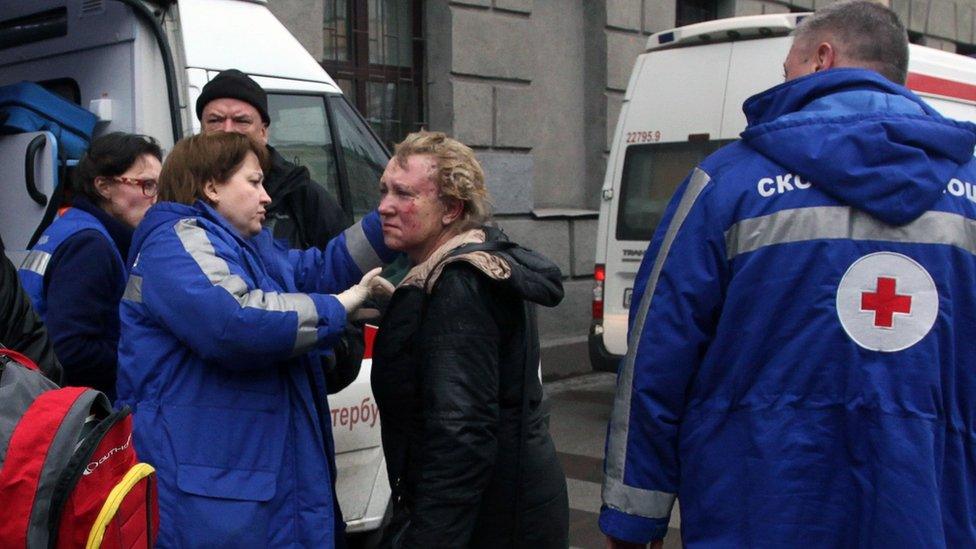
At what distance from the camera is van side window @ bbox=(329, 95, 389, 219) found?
457cm

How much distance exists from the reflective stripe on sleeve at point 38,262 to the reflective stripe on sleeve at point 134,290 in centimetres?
66

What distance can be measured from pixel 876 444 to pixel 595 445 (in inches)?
220

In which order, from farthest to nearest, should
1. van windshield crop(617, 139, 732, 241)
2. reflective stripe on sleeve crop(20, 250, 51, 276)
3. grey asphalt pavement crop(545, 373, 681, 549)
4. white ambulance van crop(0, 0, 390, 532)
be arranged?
1. van windshield crop(617, 139, 732, 241)
2. grey asphalt pavement crop(545, 373, 681, 549)
3. white ambulance van crop(0, 0, 390, 532)
4. reflective stripe on sleeve crop(20, 250, 51, 276)

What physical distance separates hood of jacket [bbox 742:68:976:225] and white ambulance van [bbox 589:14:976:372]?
5.64 metres

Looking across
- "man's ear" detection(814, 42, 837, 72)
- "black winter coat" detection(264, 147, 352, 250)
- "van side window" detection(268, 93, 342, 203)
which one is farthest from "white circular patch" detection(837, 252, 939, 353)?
"van side window" detection(268, 93, 342, 203)

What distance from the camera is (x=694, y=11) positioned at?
14.2 m

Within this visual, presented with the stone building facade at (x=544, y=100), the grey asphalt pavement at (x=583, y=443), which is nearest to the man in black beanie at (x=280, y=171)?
the grey asphalt pavement at (x=583, y=443)

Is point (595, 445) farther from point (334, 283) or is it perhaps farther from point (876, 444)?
point (876, 444)

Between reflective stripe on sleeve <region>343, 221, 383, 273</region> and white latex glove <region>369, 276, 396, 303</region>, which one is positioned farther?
reflective stripe on sleeve <region>343, 221, 383, 273</region>

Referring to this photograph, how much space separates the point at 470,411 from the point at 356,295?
0.46 metres

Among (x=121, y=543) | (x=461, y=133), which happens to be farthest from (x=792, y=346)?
(x=461, y=133)

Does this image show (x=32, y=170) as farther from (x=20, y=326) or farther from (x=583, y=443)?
(x=583, y=443)

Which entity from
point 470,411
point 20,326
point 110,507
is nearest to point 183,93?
point 20,326

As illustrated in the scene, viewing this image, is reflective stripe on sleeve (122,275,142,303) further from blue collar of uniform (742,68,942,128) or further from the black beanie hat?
blue collar of uniform (742,68,942,128)
